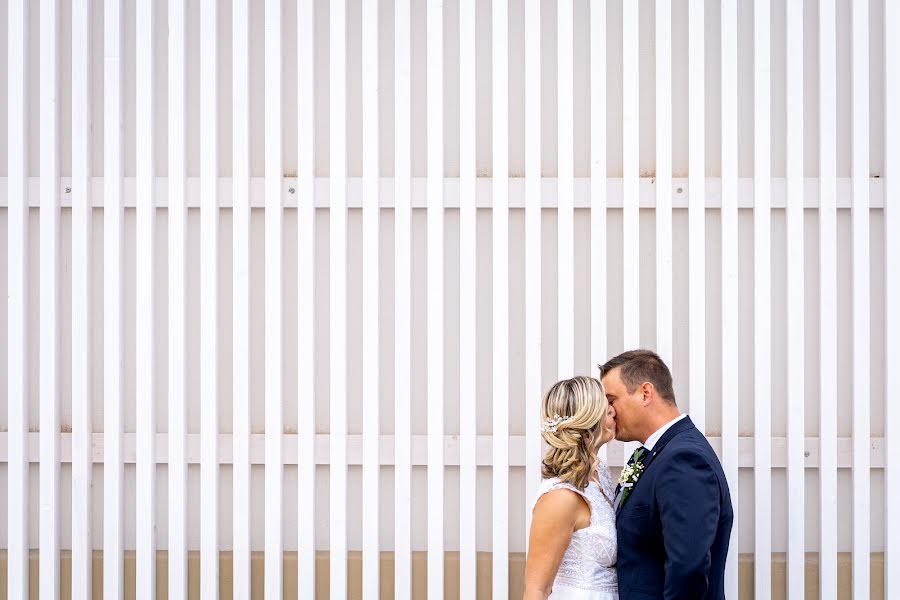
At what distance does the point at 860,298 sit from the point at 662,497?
1246mm

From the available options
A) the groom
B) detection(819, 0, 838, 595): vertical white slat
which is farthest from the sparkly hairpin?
detection(819, 0, 838, 595): vertical white slat

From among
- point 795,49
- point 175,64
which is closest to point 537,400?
point 795,49

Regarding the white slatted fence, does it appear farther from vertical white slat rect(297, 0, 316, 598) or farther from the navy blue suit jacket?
the navy blue suit jacket

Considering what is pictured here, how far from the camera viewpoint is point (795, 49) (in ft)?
10.1

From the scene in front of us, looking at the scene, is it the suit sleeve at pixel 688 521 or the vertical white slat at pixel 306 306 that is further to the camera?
the vertical white slat at pixel 306 306

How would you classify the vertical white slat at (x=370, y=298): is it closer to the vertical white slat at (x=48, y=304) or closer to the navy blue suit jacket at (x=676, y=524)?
the navy blue suit jacket at (x=676, y=524)

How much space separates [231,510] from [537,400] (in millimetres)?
1308

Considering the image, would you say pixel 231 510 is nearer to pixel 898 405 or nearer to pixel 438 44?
pixel 438 44

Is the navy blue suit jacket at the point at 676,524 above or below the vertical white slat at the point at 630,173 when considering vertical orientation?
below

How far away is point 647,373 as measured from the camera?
270cm

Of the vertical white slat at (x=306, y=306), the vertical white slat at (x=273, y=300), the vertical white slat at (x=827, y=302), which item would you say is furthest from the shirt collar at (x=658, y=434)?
the vertical white slat at (x=273, y=300)

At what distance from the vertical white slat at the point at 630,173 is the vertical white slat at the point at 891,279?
924 mm

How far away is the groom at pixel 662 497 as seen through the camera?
7.83ft

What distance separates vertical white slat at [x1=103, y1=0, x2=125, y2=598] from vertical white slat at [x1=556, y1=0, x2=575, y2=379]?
1656mm
